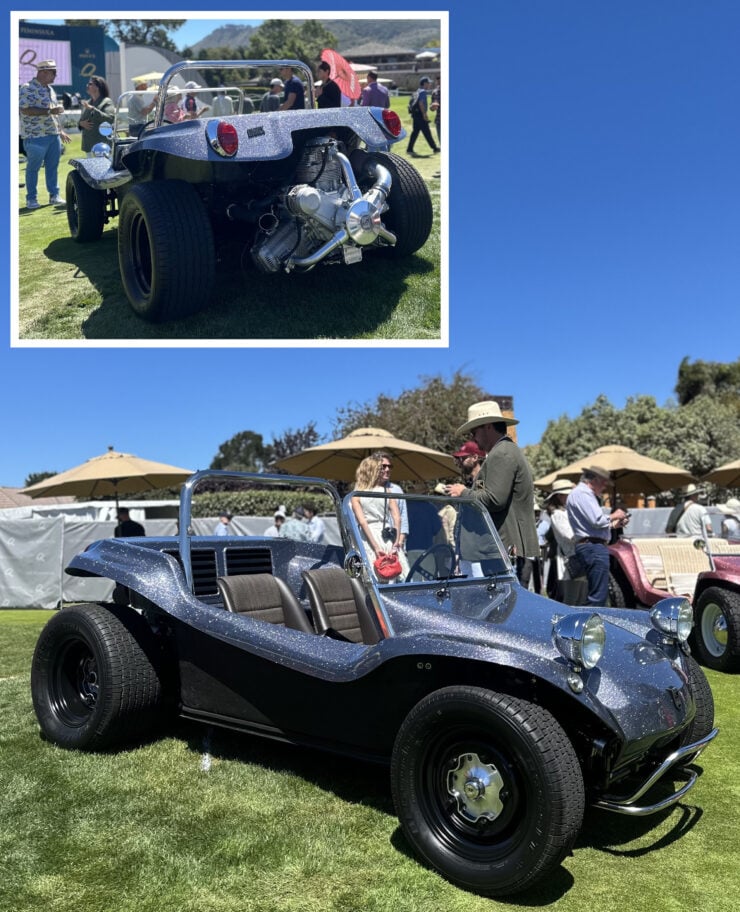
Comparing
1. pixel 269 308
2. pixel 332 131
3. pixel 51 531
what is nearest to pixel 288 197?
pixel 332 131

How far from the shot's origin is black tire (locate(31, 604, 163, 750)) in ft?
12.0

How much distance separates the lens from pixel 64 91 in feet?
29.7

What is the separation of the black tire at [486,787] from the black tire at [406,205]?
6369 mm

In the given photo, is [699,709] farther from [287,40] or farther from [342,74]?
[287,40]

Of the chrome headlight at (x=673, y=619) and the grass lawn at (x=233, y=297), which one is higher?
the grass lawn at (x=233, y=297)

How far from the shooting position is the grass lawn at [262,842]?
2.48 metres

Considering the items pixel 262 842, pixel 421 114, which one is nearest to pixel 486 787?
pixel 262 842

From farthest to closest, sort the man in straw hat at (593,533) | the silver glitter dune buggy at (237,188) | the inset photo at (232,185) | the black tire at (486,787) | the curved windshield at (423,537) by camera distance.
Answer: the inset photo at (232,185) < the silver glitter dune buggy at (237,188) < the man in straw hat at (593,533) < the curved windshield at (423,537) < the black tire at (486,787)

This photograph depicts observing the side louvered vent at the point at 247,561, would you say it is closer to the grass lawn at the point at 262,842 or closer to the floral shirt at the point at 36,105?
the grass lawn at the point at 262,842

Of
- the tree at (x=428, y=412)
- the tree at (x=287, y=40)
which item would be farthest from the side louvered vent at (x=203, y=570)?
the tree at (x=428, y=412)

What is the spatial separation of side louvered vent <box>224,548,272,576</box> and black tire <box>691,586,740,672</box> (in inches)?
139

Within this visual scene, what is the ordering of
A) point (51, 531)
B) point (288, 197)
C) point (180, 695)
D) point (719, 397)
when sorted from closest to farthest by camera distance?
point (180, 695)
point (288, 197)
point (51, 531)
point (719, 397)

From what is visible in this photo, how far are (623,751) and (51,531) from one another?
11.0 metres

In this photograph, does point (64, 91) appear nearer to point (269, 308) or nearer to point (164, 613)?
point (269, 308)
